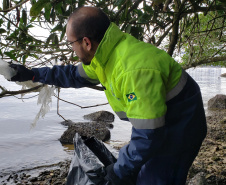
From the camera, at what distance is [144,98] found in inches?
57.1

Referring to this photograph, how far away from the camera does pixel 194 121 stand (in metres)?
1.72

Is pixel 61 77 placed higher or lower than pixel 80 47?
lower

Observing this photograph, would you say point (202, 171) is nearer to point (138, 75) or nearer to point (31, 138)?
point (138, 75)

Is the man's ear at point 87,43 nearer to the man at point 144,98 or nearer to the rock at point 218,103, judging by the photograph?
the man at point 144,98

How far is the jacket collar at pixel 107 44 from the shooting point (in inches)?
63.7

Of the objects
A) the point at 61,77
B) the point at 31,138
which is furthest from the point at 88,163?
the point at 31,138

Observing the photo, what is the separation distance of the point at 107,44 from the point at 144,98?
1.30ft

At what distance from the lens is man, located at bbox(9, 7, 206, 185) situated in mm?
1465

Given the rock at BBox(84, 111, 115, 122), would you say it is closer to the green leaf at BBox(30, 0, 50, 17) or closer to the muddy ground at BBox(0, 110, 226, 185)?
the muddy ground at BBox(0, 110, 226, 185)

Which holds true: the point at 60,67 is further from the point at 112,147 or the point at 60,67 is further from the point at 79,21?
the point at 112,147

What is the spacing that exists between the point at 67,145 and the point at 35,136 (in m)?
1.87

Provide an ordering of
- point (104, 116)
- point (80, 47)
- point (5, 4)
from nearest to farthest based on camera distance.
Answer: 1. point (80, 47)
2. point (5, 4)
3. point (104, 116)

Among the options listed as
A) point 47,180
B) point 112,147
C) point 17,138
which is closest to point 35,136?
point 17,138

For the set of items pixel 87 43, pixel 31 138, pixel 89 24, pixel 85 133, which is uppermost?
pixel 89 24
